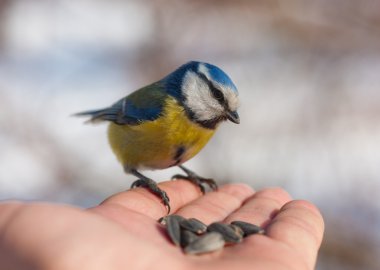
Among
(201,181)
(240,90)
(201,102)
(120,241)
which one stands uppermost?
(201,102)

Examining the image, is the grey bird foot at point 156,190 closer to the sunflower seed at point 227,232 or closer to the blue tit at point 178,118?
the blue tit at point 178,118

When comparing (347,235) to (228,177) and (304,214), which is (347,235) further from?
(304,214)

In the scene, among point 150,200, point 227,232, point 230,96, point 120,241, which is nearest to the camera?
point 120,241

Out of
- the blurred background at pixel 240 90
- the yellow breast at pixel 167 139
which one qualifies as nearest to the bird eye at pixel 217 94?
the yellow breast at pixel 167 139

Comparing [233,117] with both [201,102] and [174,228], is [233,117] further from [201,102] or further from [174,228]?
[174,228]

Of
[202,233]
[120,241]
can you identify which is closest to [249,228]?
[202,233]

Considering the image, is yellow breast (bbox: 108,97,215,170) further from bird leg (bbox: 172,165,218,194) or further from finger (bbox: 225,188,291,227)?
finger (bbox: 225,188,291,227)
